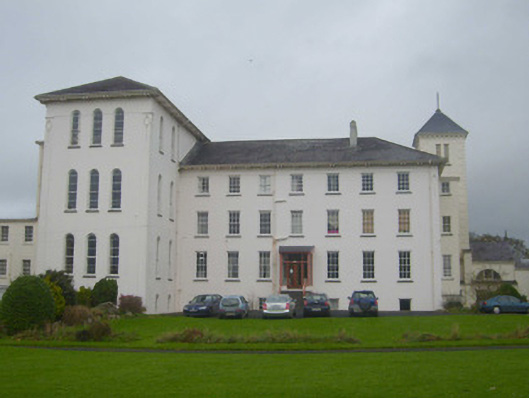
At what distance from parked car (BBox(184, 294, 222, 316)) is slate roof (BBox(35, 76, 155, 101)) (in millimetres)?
14203

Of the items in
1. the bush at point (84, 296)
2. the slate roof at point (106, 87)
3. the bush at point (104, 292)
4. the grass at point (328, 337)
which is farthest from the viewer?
the slate roof at point (106, 87)

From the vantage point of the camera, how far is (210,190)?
A: 49.0 metres

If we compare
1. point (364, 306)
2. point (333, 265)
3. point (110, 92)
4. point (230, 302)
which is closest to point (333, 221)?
point (333, 265)

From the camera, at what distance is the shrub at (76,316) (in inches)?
1147

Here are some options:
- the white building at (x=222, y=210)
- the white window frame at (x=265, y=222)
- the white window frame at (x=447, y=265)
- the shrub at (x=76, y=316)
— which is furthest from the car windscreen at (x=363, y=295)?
the shrub at (x=76, y=316)

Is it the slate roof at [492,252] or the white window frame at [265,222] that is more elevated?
the white window frame at [265,222]

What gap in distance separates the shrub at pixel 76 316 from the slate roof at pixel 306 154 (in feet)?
67.7

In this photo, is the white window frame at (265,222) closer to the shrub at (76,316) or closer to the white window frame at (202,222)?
the white window frame at (202,222)

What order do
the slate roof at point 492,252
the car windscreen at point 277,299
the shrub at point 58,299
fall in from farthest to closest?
the slate roof at point 492,252 < the car windscreen at point 277,299 < the shrub at point 58,299

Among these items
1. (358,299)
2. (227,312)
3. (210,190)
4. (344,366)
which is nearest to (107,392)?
(344,366)

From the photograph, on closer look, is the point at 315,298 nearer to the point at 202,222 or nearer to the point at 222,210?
the point at 222,210

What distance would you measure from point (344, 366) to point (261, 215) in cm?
3209

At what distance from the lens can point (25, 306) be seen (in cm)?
2638

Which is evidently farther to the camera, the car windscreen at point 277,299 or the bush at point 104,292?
the bush at point 104,292
